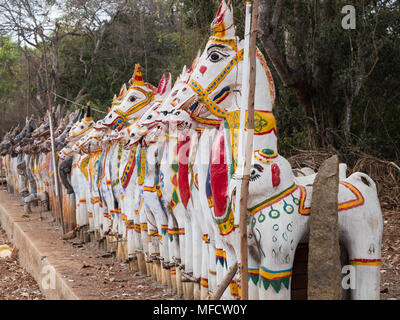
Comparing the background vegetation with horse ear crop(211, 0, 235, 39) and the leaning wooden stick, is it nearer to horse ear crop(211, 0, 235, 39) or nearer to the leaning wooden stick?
horse ear crop(211, 0, 235, 39)

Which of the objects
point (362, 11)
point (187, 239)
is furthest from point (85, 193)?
point (362, 11)

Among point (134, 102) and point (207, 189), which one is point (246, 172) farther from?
point (134, 102)

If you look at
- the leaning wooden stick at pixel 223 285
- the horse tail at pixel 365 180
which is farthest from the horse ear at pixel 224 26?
the leaning wooden stick at pixel 223 285

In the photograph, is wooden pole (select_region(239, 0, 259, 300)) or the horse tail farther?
the horse tail

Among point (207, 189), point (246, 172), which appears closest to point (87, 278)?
point (207, 189)

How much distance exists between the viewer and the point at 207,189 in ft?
14.2

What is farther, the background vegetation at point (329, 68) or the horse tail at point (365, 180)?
the background vegetation at point (329, 68)

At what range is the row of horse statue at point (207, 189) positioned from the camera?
3457mm

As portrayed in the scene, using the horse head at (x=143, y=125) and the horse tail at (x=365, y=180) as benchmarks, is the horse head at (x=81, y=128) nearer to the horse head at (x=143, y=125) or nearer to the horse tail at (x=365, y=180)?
the horse head at (x=143, y=125)

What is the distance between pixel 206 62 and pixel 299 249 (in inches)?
66.4

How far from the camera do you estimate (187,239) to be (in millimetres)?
5332

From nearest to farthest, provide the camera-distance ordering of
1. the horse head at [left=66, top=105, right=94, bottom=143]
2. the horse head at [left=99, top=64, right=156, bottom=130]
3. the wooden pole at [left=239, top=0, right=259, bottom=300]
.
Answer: the wooden pole at [left=239, top=0, right=259, bottom=300], the horse head at [left=99, top=64, right=156, bottom=130], the horse head at [left=66, top=105, right=94, bottom=143]

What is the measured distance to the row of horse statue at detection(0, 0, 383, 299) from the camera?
346 cm

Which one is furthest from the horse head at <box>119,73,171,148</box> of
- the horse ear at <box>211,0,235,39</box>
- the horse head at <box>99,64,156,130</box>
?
the horse ear at <box>211,0,235,39</box>
